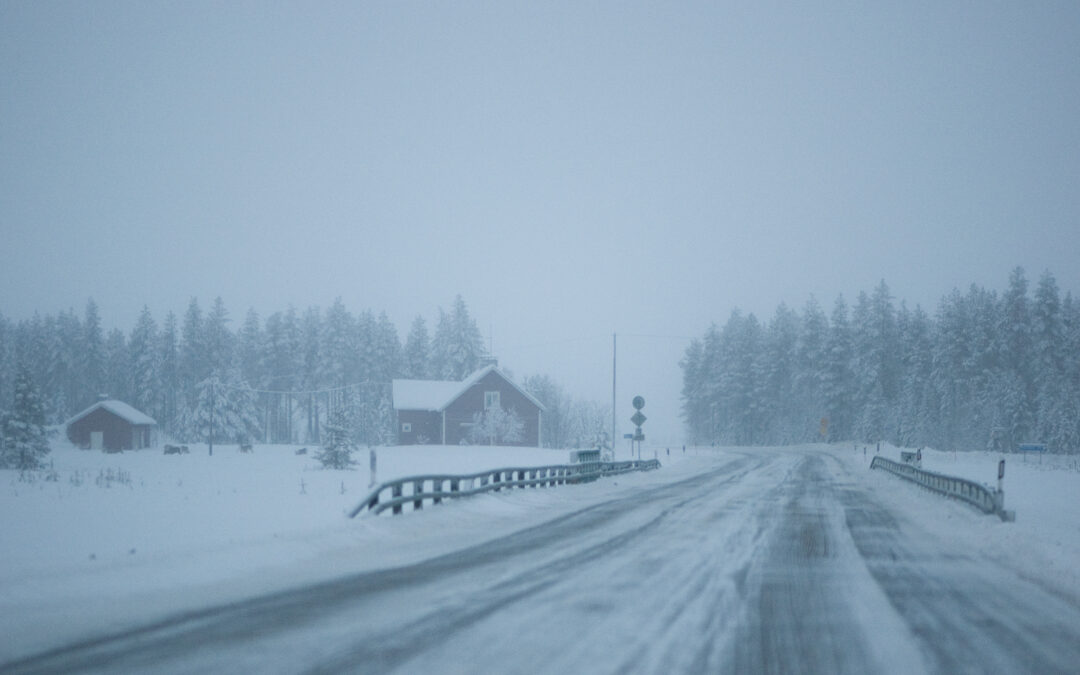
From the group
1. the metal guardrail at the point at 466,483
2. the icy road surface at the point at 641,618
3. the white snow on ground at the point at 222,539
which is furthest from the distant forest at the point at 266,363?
the icy road surface at the point at 641,618

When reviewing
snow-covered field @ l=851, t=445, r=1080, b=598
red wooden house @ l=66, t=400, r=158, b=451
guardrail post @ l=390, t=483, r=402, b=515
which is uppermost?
guardrail post @ l=390, t=483, r=402, b=515

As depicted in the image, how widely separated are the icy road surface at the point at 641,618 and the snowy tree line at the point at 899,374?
64.9 metres

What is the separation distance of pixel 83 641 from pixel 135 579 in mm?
2921

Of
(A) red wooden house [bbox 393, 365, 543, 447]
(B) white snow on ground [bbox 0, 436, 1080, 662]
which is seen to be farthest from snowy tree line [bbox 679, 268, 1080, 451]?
(B) white snow on ground [bbox 0, 436, 1080, 662]

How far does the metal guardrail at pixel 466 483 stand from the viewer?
15356 mm

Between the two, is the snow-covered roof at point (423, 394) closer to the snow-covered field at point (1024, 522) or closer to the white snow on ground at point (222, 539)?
the snow-covered field at point (1024, 522)

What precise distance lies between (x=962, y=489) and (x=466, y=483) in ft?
44.6

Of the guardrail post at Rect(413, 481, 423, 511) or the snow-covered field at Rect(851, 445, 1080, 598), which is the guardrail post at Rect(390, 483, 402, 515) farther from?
the snow-covered field at Rect(851, 445, 1080, 598)

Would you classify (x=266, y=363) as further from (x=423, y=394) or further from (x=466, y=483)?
(x=466, y=483)

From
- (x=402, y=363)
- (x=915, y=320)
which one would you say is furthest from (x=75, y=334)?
(x=915, y=320)

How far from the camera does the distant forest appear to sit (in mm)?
91562

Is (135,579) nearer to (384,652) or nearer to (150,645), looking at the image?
(150,645)

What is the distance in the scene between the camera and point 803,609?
8.07 metres

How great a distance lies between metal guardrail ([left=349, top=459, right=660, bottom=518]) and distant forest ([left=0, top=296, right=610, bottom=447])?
5720 cm
